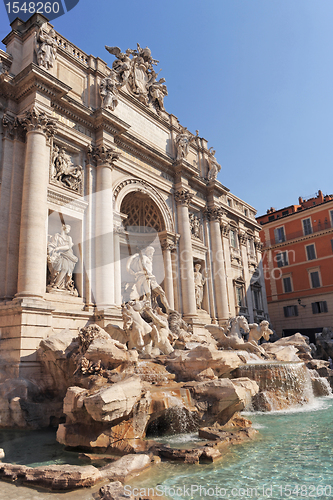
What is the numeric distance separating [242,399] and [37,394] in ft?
17.8

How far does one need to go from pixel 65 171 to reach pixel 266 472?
12.5 metres

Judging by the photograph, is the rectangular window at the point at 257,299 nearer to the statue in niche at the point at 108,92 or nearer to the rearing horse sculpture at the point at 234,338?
the rearing horse sculpture at the point at 234,338

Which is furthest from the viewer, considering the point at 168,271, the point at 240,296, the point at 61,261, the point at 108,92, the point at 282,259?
the point at 282,259

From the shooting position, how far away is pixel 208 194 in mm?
23797

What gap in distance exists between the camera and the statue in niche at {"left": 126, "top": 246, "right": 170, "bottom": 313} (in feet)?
57.3

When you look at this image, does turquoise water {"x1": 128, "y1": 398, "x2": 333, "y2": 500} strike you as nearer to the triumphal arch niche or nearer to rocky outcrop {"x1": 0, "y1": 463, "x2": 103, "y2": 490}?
rocky outcrop {"x1": 0, "y1": 463, "x2": 103, "y2": 490}

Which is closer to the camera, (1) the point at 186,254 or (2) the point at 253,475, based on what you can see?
(2) the point at 253,475

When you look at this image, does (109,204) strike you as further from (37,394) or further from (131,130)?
(37,394)

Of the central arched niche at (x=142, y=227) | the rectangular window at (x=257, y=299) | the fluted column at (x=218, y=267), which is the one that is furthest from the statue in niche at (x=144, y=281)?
the rectangular window at (x=257, y=299)

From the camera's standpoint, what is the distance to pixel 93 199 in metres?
15.6

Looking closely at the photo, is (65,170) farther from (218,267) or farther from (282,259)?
(282,259)

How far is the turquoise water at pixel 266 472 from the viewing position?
480 cm

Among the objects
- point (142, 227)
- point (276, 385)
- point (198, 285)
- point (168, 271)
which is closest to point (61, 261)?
point (168, 271)

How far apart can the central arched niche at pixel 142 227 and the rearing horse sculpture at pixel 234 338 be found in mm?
3843
